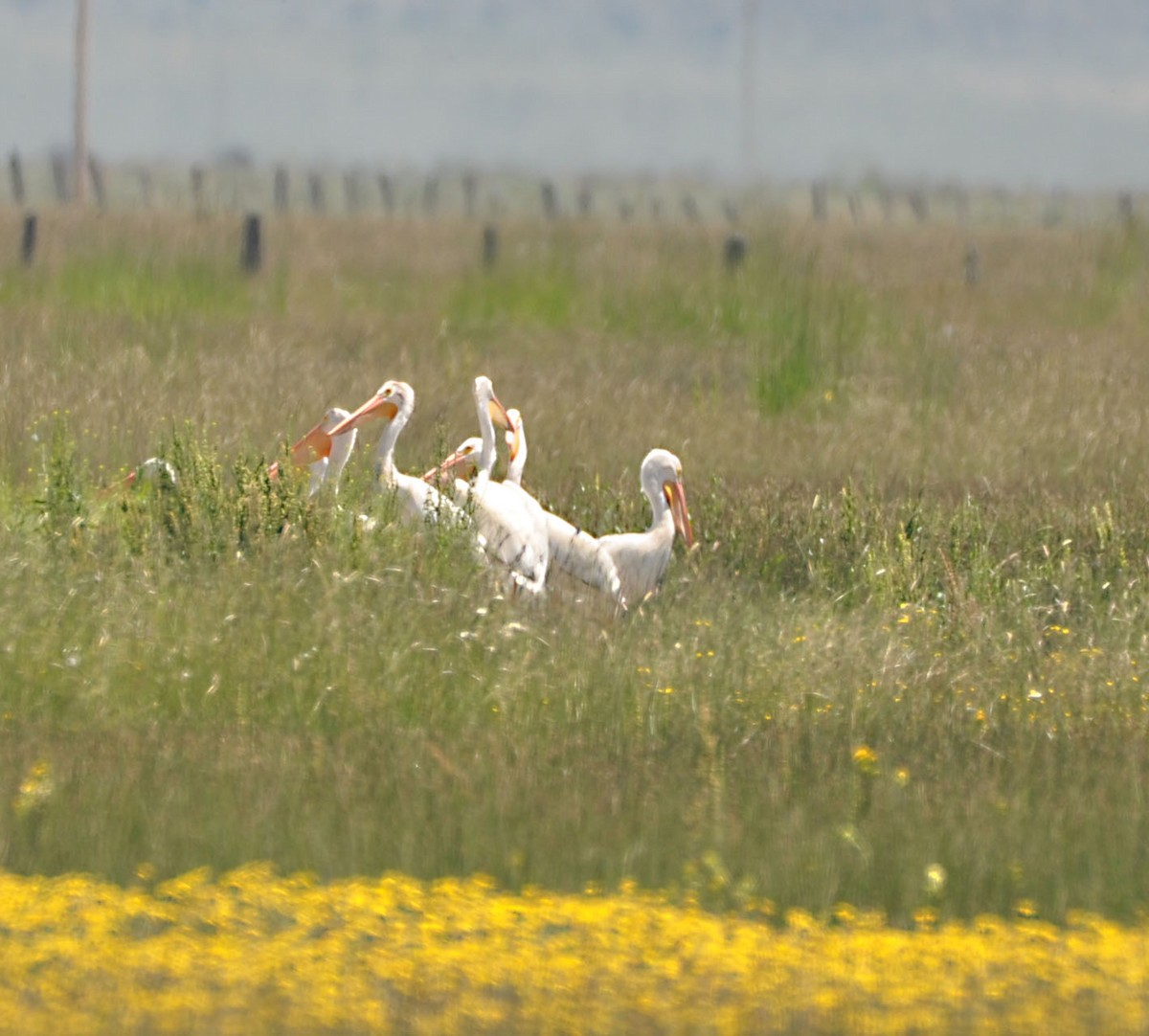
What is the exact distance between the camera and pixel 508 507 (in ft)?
30.1

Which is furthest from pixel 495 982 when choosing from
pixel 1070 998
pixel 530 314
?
pixel 530 314

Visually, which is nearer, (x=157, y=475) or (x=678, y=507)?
(x=157, y=475)

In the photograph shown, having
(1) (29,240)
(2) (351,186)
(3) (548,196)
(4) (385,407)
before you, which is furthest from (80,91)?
(2) (351,186)

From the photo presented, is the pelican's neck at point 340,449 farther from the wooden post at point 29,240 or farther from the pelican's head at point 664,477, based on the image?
the wooden post at point 29,240

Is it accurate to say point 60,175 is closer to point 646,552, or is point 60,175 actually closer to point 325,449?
point 325,449

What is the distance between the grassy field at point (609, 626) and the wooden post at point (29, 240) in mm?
3758

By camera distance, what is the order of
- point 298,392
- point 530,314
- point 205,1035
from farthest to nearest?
point 530,314 < point 298,392 < point 205,1035

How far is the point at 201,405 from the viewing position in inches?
514

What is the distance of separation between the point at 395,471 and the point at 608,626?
161 cm

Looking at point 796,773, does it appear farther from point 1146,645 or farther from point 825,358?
point 825,358

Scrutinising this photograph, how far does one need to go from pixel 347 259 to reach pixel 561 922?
741 inches

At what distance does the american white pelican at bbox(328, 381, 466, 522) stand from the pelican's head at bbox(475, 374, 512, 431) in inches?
15.2

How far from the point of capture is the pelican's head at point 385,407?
1041cm

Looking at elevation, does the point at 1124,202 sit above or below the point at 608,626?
above
